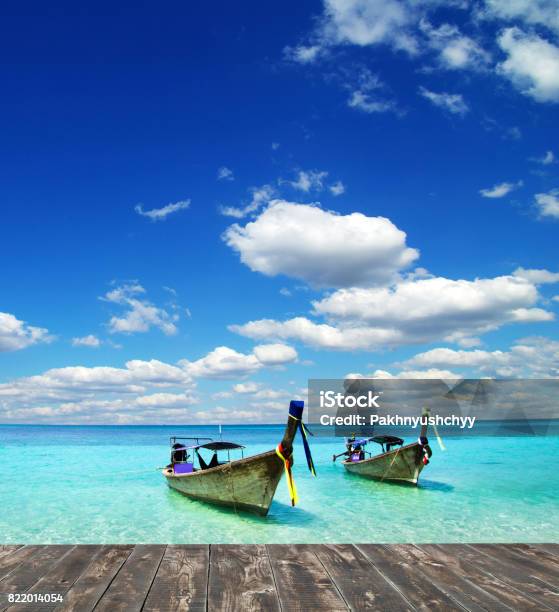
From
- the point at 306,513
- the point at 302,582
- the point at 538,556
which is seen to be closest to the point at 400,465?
the point at 306,513

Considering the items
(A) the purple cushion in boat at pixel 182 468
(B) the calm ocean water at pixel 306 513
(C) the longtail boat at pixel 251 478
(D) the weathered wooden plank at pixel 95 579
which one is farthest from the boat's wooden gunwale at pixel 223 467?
(D) the weathered wooden plank at pixel 95 579

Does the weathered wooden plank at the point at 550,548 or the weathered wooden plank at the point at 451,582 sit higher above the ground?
the weathered wooden plank at the point at 451,582

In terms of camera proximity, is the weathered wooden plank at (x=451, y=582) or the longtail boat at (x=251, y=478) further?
the longtail boat at (x=251, y=478)

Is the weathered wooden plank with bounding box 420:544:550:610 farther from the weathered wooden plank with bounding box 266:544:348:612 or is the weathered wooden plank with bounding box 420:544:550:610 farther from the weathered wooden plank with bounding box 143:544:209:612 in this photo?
the weathered wooden plank with bounding box 143:544:209:612

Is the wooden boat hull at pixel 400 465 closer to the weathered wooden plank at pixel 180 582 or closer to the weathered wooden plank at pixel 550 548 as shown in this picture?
the weathered wooden plank at pixel 550 548

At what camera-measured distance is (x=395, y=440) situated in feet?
82.4

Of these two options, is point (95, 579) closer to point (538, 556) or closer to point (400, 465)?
point (538, 556)

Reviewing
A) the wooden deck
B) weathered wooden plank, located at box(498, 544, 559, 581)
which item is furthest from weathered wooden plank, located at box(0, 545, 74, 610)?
weathered wooden plank, located at box(498, 544, 559, 581)

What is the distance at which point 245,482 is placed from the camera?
14.7 meters

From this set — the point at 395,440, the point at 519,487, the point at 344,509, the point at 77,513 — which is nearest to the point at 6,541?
the point at 77,513

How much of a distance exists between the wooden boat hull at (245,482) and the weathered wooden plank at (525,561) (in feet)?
31.8

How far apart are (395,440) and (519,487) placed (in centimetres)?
685

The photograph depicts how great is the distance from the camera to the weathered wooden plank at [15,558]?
12.3 feet

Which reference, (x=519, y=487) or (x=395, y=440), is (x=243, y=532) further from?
(x=519, y=487)
